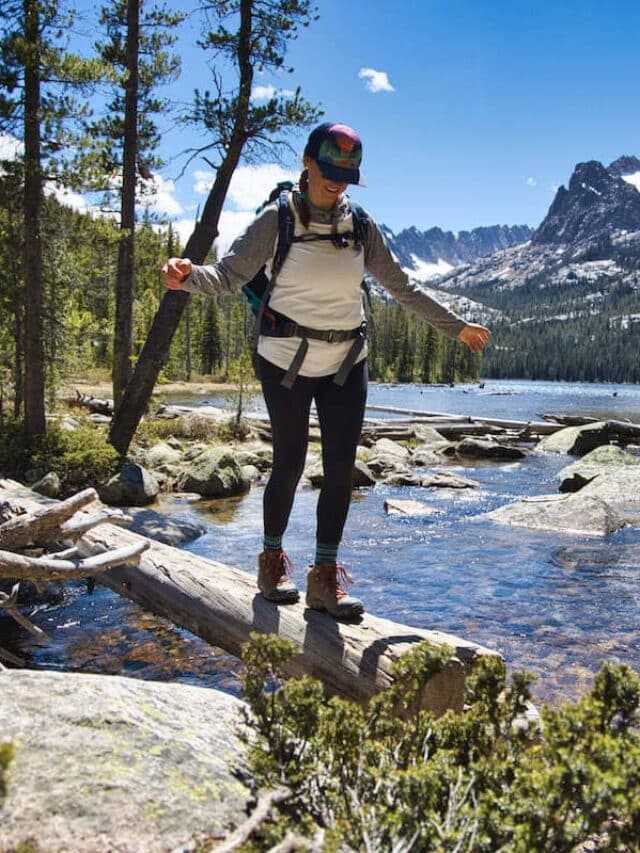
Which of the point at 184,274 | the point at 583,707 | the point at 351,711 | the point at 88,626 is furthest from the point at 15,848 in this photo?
the point at 88,626

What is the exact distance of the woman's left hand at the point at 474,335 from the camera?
423 cm

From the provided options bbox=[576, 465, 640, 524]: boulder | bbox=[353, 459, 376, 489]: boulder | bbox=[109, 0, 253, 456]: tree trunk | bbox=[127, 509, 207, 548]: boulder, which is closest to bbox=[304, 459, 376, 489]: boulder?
bbox=[353, 459, 376, 489]: boulder

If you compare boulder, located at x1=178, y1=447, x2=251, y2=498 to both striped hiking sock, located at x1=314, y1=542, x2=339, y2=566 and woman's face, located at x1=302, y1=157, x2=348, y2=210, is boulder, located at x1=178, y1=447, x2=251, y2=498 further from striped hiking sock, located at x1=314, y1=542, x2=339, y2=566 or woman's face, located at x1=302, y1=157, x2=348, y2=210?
woman's face, located at x1=302, y1=157, x2=348, y2=210

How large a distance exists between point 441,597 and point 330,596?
12.2 feet

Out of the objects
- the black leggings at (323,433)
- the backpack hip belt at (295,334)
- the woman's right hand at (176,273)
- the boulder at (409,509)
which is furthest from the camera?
the boulder at (409,509)

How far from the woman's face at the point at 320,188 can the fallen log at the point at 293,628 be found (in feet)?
7.58

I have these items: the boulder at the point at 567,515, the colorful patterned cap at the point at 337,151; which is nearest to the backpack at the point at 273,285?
the colorful patterned cap at the point at 337,151

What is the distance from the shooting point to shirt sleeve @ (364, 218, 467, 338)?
4.07 metres

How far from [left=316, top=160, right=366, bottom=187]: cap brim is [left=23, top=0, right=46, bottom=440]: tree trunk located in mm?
10880

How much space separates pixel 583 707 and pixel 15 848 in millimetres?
1669

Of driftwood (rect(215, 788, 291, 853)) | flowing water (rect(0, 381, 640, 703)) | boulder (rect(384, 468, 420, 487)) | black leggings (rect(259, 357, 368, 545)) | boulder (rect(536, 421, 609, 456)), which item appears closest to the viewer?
driftwood (rect(215, 788, 291, 853))

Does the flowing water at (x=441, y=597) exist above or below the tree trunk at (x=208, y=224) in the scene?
below

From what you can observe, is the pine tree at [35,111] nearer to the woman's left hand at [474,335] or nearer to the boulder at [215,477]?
the boulder at [215,477]

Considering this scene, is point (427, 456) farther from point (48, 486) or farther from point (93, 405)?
point (93, 405)
